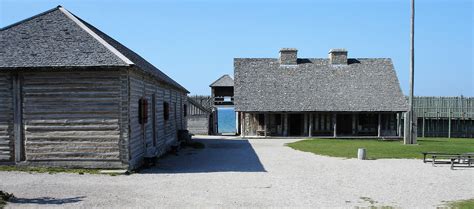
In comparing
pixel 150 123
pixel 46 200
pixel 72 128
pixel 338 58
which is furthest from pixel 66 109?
pixel 338 58

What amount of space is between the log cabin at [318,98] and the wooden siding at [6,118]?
19.4m

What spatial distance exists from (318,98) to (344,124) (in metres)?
3.29

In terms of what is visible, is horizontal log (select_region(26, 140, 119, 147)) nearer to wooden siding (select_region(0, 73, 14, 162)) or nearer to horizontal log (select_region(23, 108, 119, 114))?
wooden siding (select_region(0, 73, 14, 162))

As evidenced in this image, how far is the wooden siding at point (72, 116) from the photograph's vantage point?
14445 millimetres

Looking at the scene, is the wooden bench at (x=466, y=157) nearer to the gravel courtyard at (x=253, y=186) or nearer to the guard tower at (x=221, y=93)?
the gravel courtyard at (x=253, y=186)

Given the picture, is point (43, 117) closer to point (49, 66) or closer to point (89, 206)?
point (49, 66)

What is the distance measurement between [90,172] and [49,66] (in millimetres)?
3661

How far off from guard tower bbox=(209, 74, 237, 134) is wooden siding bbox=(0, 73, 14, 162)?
25.4 metres

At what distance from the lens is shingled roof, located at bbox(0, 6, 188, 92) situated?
14.2m

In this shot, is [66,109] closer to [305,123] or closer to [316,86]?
[305,123]

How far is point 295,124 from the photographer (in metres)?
35.4

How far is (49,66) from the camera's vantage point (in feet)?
46.0

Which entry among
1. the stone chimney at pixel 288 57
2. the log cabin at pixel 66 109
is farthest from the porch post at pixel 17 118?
the stone chimney at pixel 288 57

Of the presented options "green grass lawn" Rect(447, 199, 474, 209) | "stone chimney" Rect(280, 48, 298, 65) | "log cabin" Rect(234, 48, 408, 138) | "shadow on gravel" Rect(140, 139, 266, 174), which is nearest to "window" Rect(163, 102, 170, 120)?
"shadow on gravel" Rect(140, 139, 266, 174)
